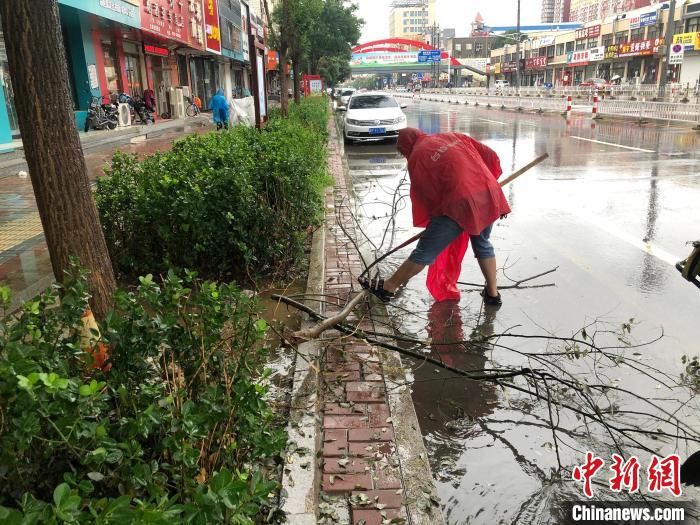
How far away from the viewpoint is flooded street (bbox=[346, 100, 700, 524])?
290cm

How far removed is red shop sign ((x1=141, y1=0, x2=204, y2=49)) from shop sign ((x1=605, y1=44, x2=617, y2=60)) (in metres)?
45.9

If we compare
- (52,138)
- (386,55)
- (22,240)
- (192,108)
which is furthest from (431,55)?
(52,138)

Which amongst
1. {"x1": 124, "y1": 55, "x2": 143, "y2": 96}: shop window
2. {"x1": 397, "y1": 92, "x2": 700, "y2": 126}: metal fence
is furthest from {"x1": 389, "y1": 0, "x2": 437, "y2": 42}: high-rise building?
{"x1": 124, "y1": 55, "x2": 143, "y2": 96}: shop window

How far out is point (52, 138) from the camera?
2908 millimetres

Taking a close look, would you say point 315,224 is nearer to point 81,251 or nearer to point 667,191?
point 81,251

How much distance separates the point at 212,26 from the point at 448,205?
2928 centimetres

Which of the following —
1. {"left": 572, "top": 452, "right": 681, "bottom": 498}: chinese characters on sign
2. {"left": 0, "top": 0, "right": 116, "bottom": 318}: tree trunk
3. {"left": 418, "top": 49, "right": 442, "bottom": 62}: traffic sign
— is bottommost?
{"left": 572, "top": 452, "right": 681, "bottom": 498}: chinese characters on sign

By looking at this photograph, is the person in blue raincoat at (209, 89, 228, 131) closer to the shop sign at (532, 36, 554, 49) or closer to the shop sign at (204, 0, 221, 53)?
the shop sign at (204, 0, 221, 53)

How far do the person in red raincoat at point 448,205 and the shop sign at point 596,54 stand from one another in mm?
64813

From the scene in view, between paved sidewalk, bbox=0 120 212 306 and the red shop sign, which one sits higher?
the red shop sign

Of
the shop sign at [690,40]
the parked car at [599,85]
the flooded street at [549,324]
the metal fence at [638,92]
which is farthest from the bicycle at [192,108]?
the shop sign at [690,40]

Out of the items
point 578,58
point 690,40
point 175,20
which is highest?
point 175,20

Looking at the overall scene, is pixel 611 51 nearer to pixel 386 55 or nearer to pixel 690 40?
pixel 690 40

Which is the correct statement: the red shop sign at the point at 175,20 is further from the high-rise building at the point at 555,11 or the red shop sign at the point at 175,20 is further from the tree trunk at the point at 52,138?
the high-rise building at the point at 555,11
